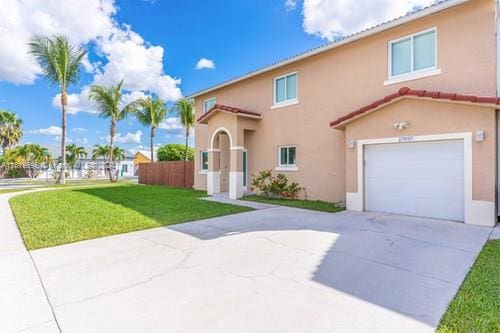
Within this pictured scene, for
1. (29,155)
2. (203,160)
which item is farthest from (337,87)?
(29,155)

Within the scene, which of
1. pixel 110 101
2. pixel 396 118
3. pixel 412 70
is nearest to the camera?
pixel 396 118

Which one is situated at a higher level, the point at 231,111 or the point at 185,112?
the point at 185,112

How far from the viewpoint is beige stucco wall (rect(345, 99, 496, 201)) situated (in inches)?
310

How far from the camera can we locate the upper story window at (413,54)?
9.87 meters

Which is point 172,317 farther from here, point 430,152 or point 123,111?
point 123,111

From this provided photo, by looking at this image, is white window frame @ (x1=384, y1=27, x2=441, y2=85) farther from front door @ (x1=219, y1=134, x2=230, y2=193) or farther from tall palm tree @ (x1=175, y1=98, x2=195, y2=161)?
tall palm tree @ (x1=175, y1=98, x2=195, y2=161)

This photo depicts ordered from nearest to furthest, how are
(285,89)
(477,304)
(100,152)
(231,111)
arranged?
(477,304)
(231,111)
(285,89)
(100,152)

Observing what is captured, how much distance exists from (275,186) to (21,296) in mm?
11215

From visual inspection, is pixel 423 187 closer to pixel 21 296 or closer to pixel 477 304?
pixel 477 304

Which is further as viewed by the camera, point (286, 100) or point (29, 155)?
point (29, 155)

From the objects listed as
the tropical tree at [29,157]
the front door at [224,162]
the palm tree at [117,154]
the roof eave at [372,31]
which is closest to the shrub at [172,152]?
the palm tree at [117,154]

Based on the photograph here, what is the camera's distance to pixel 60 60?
22.3 metres

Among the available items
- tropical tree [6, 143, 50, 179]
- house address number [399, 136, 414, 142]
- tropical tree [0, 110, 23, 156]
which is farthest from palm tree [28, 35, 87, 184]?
tropical tree [0, 110, 23, 156]

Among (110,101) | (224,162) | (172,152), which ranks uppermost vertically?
(110,101)
